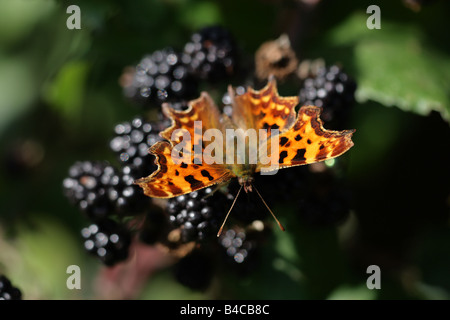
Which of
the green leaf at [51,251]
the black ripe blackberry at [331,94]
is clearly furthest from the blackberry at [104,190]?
the green leaf at [51,251]

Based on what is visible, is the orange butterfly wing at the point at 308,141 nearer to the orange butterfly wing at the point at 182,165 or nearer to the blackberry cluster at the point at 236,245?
the orange butterfly wing at the point at 182,165

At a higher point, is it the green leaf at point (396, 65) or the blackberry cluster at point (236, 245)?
the green leaf at point (396, 65)

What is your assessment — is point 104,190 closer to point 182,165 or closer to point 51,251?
point 182,165

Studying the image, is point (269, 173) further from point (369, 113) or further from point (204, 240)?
point (369, 113)

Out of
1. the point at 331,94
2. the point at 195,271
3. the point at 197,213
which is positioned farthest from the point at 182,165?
the point at 331,94

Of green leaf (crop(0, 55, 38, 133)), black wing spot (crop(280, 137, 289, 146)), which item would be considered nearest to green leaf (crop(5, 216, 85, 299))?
green leaf (crop(0, 55, 38, 133))

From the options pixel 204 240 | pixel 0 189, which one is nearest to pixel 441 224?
pixel 204 240
